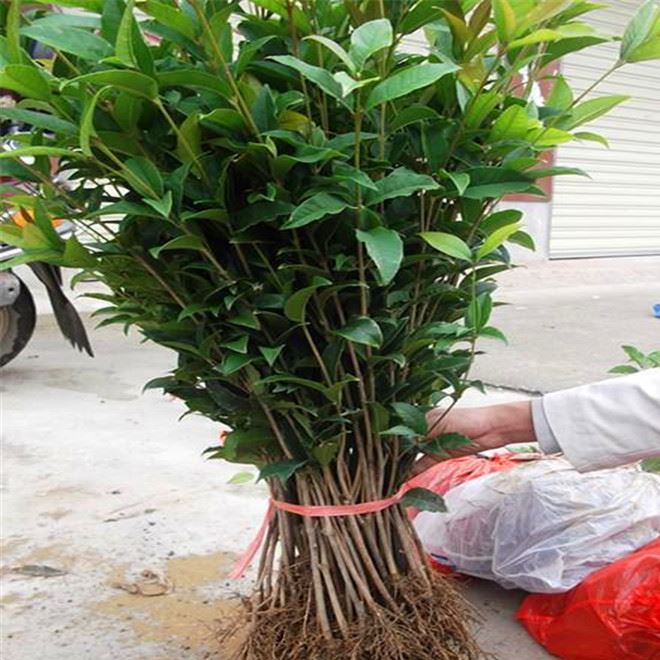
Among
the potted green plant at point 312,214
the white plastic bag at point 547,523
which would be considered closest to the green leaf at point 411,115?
the potted green plant at point 312,214

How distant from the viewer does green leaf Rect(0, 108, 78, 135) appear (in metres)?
1.03

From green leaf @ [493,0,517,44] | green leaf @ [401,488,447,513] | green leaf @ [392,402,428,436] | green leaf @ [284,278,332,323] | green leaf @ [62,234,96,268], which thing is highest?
green leaf @ [493,0,517,44]

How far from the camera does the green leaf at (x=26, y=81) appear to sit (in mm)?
960

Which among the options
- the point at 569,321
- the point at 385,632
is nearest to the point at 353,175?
the point at 385,632

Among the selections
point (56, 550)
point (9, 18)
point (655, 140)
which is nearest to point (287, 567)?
point (9, 18)

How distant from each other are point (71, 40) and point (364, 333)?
19.4 inches

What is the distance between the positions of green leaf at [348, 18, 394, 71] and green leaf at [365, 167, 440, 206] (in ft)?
0.57

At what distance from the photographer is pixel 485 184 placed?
1138 mm

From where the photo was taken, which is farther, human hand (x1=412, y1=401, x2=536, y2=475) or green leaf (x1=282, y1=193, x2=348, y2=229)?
human hand (x1=412, y1=401, x2=536, y2=475)

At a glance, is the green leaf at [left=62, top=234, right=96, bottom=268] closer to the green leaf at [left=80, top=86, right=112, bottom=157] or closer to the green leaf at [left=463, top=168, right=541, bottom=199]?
the green leaf at [left=80, top=86, right=112, bottom=157]

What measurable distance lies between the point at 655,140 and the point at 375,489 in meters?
9.27

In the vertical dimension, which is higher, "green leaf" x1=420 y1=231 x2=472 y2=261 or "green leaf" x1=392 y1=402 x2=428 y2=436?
"green leaf" x1=420 y1=231 x2=472 y2=261

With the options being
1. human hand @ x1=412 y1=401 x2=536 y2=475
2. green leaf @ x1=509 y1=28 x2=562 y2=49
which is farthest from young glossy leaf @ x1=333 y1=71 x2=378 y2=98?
human hand @ x1=412 y1=401 x2=536 y2=475

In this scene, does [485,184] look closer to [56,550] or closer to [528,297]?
[56,550]
